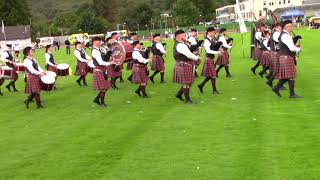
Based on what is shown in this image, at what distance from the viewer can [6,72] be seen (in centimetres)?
1528

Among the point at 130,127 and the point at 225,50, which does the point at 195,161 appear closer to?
the point at 130,127

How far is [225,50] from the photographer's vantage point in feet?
52.5

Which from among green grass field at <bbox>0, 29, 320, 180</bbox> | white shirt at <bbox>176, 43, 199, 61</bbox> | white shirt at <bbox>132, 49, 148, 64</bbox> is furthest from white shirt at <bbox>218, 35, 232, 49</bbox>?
white shirt at <bbox>176, 43, 199, 61</bbox>

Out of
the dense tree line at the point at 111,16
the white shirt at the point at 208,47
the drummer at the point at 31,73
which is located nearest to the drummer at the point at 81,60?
the drummer at the point at 31,73

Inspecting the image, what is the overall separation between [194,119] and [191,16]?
8218cm

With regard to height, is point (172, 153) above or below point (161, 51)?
below

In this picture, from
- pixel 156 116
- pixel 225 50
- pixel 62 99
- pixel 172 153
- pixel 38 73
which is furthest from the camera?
pixel 225 50

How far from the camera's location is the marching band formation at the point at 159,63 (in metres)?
11.3

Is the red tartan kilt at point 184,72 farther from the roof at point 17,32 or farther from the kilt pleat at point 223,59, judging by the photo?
the roof at point 17,32

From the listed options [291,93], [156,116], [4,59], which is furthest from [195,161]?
[4,59]

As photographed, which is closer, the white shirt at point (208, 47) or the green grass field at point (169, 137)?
the green grass field at point (169, 137)

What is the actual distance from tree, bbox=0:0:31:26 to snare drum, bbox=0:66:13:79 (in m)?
74.3

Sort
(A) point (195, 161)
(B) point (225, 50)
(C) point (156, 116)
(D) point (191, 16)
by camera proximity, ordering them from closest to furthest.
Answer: (A) point (195, 161) < (C) point (156, 116) < (B) point (225, 50) < (D) point (191, 16)

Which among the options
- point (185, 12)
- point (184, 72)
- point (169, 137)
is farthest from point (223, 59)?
point (185, 12)
